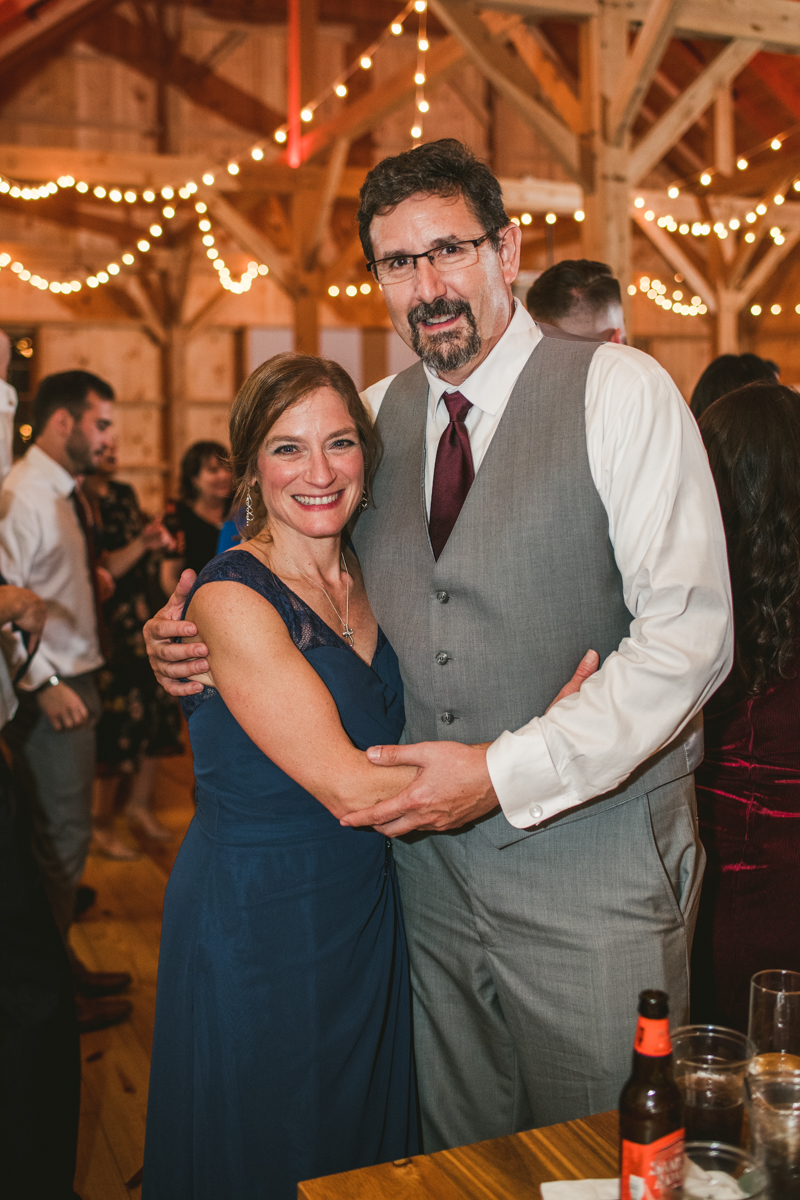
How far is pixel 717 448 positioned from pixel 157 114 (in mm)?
8963

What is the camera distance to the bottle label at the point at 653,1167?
80 cm

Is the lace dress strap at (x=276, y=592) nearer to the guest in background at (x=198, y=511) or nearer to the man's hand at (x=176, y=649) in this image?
the man's hand at (x=176, y=649)

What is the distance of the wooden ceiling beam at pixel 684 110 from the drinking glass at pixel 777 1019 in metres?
3.74

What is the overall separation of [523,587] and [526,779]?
26 centimetres

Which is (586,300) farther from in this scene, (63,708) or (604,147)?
(604,147)

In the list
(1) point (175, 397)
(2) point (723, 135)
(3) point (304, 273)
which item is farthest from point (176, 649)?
(2) point (723, 135)

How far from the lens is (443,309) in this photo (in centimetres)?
150

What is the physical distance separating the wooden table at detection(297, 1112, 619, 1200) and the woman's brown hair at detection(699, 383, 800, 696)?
0.89 meters

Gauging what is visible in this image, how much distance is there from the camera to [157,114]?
363 inches

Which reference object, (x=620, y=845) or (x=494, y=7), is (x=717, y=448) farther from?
(x=494, y=7)

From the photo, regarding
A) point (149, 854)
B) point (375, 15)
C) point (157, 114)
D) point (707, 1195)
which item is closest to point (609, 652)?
point (707, 1195)

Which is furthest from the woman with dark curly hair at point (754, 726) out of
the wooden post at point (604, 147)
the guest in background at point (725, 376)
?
the wooden post at point (604, 147)

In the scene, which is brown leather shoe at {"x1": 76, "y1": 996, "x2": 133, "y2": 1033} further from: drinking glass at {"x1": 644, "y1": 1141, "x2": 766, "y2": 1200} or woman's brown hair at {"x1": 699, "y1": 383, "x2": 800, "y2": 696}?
drinking glass at {"x1": 644, "y1": 1141, "x2": 766, "y2": 1200}

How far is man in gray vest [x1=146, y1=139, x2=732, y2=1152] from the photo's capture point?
1314 millimetres
